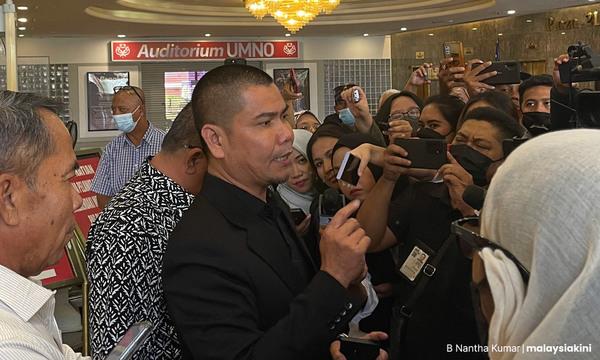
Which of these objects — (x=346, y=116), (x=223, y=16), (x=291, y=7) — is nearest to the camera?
(x=346, y=116)

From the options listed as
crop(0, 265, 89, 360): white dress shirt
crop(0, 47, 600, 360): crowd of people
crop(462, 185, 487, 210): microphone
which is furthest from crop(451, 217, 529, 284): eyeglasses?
crop(0, 265, 89, 360): white dress shirt

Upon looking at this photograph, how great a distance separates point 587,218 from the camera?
777 mm

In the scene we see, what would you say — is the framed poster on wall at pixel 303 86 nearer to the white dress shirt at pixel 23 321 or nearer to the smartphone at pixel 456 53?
the smartphone at pixel 456 53

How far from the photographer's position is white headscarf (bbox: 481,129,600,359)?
2.53 ft

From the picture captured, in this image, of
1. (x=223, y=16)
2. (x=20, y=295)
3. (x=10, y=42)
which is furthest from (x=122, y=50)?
(x=20, y=295)

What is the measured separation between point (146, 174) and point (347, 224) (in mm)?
818

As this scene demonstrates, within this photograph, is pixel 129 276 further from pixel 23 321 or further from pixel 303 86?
pixel 303 86

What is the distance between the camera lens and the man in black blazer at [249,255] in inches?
60.5

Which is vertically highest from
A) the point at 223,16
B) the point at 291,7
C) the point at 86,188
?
the point at 223,16

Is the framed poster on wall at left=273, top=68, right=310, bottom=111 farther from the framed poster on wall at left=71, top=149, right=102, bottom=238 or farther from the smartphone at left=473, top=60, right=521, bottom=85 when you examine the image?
the smartphone at left=473, top=60, right=521, bottom=85

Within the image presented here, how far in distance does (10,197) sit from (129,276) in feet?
2.55

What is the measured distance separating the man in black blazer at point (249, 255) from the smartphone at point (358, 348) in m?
0.12

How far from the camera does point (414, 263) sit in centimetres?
→ 225

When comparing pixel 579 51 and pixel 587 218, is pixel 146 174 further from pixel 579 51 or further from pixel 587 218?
pixel 587 218
